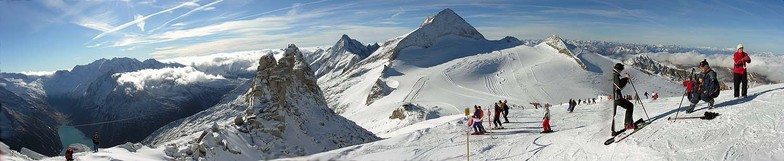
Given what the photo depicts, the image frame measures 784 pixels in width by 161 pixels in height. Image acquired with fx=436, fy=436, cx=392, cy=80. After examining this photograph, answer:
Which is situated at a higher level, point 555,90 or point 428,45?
point 428,45

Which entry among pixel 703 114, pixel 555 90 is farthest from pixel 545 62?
pixel 703 114

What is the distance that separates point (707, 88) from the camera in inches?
551

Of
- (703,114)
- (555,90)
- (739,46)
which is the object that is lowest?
(555,90)

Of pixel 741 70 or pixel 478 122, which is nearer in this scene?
pixel 741 70

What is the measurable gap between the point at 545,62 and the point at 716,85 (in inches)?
4606

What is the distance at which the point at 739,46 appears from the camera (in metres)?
14.6

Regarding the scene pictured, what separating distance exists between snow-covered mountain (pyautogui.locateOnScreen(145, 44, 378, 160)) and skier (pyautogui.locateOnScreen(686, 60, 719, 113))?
62.4ft

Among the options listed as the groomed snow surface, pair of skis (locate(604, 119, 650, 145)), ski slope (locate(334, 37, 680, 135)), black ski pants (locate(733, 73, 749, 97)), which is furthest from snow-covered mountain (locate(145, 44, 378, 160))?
ski slope (locate(334, 37, 680, 135))

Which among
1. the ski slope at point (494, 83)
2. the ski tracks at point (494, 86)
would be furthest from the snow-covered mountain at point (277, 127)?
the ski tracks at point (494, 86)

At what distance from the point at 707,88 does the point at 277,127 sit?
22.5 metres

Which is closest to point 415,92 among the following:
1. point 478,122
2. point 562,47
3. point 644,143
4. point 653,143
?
point 562,47

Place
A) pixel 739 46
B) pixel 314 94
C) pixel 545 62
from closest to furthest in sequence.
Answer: pixel 739 46, pixel 314 94, pixel 545 62

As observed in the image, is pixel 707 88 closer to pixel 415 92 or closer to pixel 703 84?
pixel 703 84

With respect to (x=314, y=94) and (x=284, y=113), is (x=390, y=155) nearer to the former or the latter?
(x=284, y=113)
